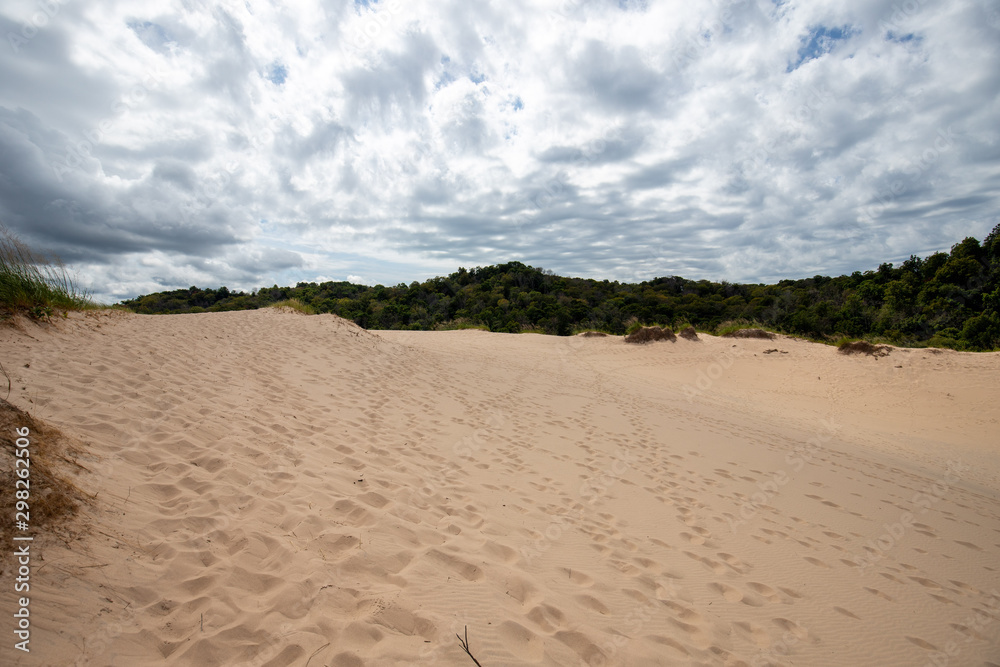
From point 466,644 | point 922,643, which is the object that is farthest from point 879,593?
point 466,644

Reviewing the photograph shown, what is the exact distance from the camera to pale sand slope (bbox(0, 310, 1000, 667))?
221 centimetres

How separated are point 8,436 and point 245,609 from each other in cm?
195

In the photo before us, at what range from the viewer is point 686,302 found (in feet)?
131

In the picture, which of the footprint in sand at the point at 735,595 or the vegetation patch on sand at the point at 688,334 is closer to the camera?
the footprint in sand at the point at 735,595

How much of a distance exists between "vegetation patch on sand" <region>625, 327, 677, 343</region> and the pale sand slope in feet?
39.6

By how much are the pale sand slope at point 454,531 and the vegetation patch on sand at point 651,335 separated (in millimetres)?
12063

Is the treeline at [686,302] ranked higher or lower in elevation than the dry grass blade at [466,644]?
higher

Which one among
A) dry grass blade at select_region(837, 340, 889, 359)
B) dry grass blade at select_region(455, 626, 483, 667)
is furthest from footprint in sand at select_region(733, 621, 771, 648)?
dry grass blade at select_region(837, 340, 889, 359)

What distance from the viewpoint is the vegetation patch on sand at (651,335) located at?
67.6 feet

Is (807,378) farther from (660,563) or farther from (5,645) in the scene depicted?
(5,645)

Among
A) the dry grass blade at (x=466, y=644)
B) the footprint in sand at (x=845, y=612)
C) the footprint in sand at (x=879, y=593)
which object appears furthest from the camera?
the footprint in sand at (x=879, y=593)

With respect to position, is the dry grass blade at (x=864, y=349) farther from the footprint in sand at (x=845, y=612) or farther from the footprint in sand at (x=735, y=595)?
the footprint in sand at (x=735, y=595)

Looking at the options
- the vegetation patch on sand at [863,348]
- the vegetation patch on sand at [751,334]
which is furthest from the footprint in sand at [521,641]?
the vegetation patch on sand at [751,334]

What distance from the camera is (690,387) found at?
1477cm
